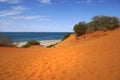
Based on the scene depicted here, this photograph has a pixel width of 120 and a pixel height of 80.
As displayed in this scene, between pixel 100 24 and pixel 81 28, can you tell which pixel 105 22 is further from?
pixel 81 28

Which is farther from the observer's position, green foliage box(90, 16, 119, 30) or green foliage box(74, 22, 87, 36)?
green foliage box(74, 22, 87, 36)

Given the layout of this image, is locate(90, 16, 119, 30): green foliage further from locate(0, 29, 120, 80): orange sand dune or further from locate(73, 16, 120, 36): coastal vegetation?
locate(0, 29, 120, 80): orange sand dune

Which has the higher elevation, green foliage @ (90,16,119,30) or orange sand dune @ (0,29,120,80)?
green foliage @ (90,16,119,30)

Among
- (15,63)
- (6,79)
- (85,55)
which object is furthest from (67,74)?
(15,63)

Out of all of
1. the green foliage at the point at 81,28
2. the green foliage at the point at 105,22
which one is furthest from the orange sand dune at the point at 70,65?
the green foliage at the point at 81,28

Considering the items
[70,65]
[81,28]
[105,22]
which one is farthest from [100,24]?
[70,65]

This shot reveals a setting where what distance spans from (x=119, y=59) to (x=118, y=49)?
1.23 meters

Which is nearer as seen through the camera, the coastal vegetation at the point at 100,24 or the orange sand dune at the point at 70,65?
→ the orange sand dune at the point at 70,65

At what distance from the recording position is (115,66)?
855 centimetres

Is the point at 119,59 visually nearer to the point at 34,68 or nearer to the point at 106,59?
the point at 106,59

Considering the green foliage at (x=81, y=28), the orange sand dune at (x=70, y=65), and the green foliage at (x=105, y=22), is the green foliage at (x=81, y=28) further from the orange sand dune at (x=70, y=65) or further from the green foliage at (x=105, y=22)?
the orange sand dune at (x=70, y=65)

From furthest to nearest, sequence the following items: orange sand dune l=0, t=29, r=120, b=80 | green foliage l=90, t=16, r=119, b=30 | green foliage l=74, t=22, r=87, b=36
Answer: green foliage l=74, t=22, r=87, b=36
green foliage l=90, t=16, r=119, b=30
orange sand dune l=0, t=29, r=120, b=80

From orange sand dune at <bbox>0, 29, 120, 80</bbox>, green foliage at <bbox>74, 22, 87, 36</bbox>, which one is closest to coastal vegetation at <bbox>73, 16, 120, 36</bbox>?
green foliage at <bbox>74, 22, 87, 36</bbox>

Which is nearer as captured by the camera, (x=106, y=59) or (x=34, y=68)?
(x=106, y=59)
